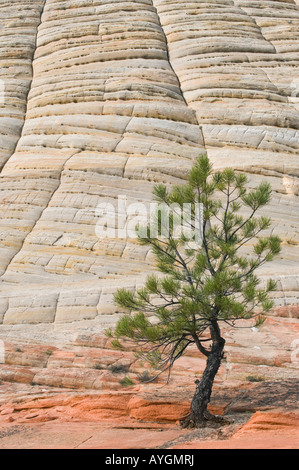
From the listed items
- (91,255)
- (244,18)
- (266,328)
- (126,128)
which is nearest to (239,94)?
(126,128)

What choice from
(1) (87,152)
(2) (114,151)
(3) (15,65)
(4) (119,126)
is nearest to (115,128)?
(4) (119,126)

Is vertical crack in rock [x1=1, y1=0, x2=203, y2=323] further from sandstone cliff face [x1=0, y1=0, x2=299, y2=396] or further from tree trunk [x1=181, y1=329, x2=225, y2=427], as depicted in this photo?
tree trunk [x1=181, y1=329, x2=225, y2=427]

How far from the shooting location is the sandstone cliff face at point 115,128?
2177 centimetres

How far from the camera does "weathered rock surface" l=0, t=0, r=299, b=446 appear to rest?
58.2 ft

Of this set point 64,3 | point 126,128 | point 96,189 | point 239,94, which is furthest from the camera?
point 64,3

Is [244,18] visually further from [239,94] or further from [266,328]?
[266,328]

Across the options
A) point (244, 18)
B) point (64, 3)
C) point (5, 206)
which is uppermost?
point (64, 3)

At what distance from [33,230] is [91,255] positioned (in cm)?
317

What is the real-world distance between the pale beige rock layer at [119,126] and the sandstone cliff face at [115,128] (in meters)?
0.07

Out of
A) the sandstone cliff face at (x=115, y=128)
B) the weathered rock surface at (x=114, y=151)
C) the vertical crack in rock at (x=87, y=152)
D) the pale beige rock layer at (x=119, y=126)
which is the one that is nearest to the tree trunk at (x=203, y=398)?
the weathered rock surface at (x=114, y=151)

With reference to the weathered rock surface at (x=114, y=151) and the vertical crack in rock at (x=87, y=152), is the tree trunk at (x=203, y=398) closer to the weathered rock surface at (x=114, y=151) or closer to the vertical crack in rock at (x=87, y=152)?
the weathered rock surface at (x=114, y=151)

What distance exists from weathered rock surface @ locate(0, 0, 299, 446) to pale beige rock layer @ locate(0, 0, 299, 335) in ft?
0.23

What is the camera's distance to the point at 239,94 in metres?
30.7

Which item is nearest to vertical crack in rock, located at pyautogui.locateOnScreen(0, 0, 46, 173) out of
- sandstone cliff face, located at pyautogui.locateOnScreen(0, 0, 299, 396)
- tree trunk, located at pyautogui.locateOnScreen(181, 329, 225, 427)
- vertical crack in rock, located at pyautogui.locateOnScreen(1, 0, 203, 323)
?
sandstone cliff face, located at pyautogui.locateOnScreen(0, 0, 299, 396)
